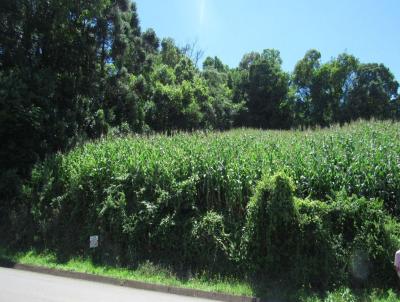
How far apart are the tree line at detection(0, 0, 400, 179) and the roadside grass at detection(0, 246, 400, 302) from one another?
5119 millimetres

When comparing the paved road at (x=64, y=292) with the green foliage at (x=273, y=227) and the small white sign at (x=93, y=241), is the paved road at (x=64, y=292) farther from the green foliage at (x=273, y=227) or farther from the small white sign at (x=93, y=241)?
the green foliage at (x=273, y=227)

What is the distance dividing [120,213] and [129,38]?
1645cm

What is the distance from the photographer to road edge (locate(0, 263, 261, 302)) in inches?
404

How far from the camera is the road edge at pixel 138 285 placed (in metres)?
10.3

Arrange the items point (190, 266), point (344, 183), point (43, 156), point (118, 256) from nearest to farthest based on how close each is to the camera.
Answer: point (344, 183) < point (190, 266) < point (118, 256) < point (43, 156)

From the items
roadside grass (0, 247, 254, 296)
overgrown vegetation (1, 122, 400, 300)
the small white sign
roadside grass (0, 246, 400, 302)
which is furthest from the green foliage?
the small white sign

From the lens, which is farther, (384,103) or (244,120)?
(244,120)

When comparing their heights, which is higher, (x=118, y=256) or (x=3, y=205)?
(x=3, y=205)

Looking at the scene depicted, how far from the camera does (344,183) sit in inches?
447

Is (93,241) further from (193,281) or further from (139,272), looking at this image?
(193,281)

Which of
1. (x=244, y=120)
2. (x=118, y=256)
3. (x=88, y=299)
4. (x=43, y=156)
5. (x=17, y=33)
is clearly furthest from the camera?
(x=244, y=120)

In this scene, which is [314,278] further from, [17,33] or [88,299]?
[17,33]

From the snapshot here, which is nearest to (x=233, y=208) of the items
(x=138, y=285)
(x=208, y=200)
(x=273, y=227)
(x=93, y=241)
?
(x=208, y=200)

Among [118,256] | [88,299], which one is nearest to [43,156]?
[118,256]
